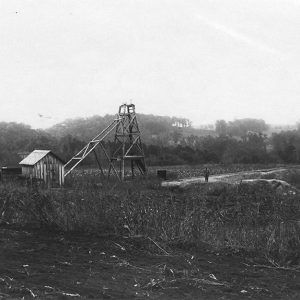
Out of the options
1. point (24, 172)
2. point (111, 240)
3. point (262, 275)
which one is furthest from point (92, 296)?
point (24, 172)

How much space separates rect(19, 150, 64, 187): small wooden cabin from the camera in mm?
28188

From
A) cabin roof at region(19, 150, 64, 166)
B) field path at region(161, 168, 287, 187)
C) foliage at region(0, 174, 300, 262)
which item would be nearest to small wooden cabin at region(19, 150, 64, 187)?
cabin roof at region(19, 150, 64, 166)

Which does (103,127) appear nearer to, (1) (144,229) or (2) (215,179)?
(2) (215,179)

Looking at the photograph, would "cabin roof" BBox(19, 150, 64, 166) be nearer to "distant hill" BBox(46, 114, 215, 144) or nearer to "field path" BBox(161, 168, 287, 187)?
"field path" BBox(161, 168, 287, 187)

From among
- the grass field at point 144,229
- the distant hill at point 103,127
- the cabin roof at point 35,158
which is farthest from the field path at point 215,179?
the distant hill at point 103,127

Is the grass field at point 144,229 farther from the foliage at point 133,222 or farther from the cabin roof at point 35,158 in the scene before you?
A: the cabin roof at point 35,158

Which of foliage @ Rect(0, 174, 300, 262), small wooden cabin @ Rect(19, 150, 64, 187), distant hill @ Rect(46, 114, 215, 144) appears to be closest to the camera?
foliage @ Rect(0, 174, 300, 262)

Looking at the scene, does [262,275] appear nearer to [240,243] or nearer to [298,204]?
[240,243]

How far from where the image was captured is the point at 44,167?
28797 mm

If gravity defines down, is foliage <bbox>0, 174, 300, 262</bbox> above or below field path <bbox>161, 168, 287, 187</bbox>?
above

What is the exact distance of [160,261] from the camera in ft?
23.2

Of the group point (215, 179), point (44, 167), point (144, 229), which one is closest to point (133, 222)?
point (144, 229)

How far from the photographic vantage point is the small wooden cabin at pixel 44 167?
92.5 ft

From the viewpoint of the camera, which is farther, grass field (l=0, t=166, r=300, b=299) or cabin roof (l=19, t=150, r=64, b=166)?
cabin roof (l=19, t=150, r=64, b=166)
